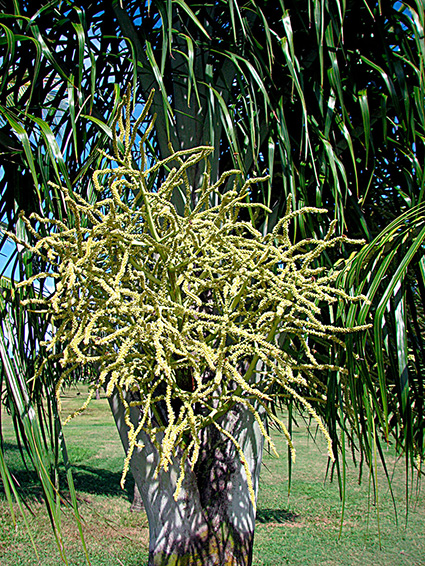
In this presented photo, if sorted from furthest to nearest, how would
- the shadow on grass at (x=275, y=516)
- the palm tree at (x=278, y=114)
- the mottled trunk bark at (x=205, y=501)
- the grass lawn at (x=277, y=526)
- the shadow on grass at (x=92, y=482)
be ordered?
the shadow on grass at (x=92, y=482)
the shadow on grass at (x=275, y=516)
the grass lawn at (x=277, y=526)
the mottled trunk bark at (x=205, y=501)
the palm tree at (x=278, y=114)

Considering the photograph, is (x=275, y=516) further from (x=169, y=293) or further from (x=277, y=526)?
(x=169, y=293)

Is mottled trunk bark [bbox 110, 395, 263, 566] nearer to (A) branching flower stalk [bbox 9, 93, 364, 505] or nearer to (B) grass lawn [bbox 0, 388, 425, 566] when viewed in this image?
(A) branching flower stalk [bbox 9, 93, 364, 505]

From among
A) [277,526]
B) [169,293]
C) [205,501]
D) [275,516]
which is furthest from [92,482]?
[169,293]

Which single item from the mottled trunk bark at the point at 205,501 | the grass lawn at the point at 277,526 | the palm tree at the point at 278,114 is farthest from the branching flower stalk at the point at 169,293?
the grass lawn at the point at 277,526

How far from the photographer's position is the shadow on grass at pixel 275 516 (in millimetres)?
5509

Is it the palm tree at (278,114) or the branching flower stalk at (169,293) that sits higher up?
the palm tree at (278,114)

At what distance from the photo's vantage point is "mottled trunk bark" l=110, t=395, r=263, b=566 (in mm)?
1497

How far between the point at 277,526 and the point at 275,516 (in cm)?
35

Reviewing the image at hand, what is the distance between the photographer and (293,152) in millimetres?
1856

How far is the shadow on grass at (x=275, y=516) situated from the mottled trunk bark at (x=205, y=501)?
436 cm

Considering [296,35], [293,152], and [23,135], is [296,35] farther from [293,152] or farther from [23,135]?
[23,135]

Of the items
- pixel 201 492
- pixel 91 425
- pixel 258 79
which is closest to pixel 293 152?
pixel 258 79

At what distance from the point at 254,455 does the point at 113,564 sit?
343 cm

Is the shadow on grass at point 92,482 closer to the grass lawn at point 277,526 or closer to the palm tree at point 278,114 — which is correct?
the grass lawn at point 277,526
